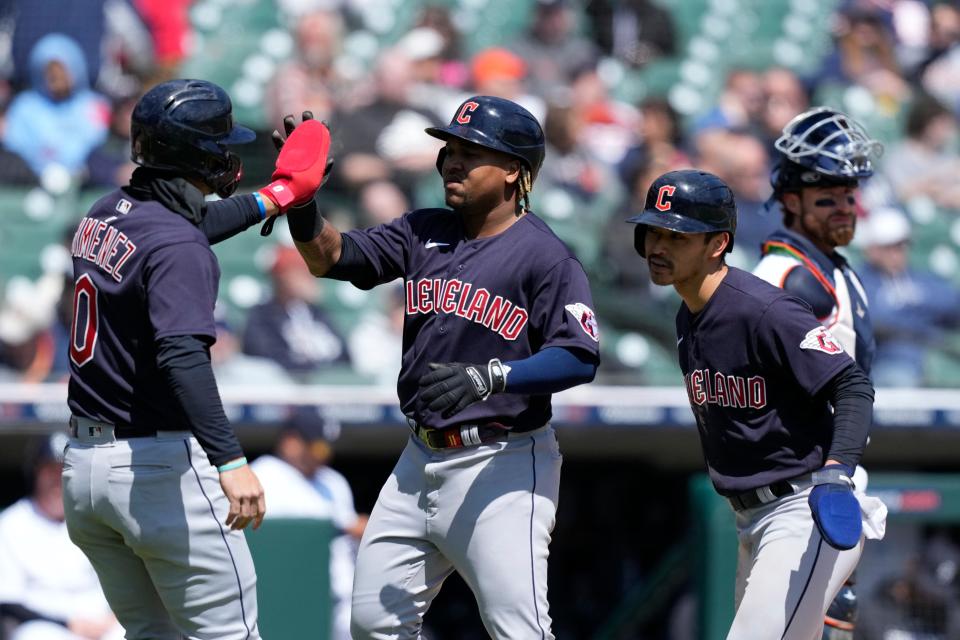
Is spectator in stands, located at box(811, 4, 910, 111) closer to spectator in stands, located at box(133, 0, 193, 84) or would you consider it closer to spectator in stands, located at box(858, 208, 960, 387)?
spectator in stands, located at box(858, 208, 960, 387)

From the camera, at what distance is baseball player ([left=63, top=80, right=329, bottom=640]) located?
3311 mm

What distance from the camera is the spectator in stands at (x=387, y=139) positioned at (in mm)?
7723

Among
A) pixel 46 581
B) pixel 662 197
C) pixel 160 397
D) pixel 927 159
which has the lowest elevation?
pixel 46 581

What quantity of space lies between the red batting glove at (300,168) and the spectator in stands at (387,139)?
3860mm

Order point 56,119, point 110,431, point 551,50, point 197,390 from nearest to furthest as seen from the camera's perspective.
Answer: point 197,390 < point 110,431 < point 56,119 < point 551,50

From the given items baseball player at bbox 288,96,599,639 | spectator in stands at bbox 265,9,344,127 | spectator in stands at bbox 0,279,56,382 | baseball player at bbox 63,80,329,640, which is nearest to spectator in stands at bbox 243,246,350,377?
spectator in stands at bbox 0,279,56,382

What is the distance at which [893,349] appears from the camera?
721 centimetres

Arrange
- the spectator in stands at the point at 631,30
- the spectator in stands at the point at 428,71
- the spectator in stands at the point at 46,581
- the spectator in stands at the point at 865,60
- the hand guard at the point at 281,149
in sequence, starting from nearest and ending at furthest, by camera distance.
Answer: the hand guard at the point at 281,149 → the spectator in stands at the point at 46,581 → the spectator in stands at the point at 428,71 → the spectator in stands at the point at 865,60 → the spectator in stands at the point at 631,30

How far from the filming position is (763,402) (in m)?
3.57

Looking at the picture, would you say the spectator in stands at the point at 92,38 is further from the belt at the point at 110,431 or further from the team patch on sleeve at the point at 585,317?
the team patch on sleeve at the point at 585,317

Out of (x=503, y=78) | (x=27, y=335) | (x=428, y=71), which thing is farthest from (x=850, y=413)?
(x=428, y=71)

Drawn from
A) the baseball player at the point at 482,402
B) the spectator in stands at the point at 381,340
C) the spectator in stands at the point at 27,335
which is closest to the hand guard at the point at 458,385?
the baseball player at the point at 482,402

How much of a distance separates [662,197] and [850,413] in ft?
2.37

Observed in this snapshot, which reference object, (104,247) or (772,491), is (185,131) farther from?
(772,491)
